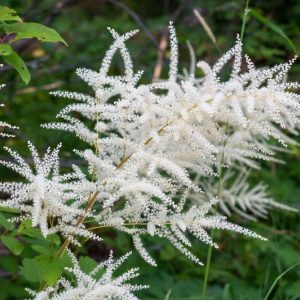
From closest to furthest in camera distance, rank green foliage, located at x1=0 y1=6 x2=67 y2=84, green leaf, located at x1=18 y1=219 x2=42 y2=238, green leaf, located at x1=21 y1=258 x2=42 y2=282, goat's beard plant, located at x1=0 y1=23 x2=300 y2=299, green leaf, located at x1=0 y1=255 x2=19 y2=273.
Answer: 1. goat's beard plant, located at x1=0 y1=23 x2=300 y2=299
2. green foliage, located at x1=0 y1=6 x2=67 y2=84
3. green leaf, located at x1=18 y1=219 x2=42 y2=238
4. green leaf, located at x1=21 y1=258 x2=42 y2=282
5. green leaf, located at x1=0 y1=255 x2=19 y2=273

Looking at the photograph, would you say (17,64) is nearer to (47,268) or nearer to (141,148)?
(141,148)

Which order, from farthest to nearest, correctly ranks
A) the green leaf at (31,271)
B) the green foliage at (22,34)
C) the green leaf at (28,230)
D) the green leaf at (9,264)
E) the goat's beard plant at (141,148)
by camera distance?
the green leaf at (9,264) → the green leaf at (31,271) → the green leaf at (28,230) → the green foliage at (22,34) → the goat's beard plant at (141,148)

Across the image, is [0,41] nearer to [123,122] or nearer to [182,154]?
[123,122]

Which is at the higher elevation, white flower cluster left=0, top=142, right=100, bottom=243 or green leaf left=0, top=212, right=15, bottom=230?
white flower cluster left=0, top=142, right=100, bottom=243

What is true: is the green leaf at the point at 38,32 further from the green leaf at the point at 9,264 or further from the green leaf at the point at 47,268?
the green leaf at the point at 9,264

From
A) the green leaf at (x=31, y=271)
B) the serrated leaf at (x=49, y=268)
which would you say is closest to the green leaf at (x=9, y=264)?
the green leaf at (x=31, y=271)

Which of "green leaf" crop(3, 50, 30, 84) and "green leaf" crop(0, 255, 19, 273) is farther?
"green leaf" crop(0, 255, 19, 273)

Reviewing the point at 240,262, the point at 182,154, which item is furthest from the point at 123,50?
the point at 240,262

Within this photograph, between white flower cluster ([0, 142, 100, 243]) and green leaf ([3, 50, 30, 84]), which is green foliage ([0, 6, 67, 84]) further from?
white flower cluster ([0, 142, 100, 243])

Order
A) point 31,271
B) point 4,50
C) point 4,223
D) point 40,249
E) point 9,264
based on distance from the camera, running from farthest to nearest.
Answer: point 9,264 < point 31,271 < point 40,249 < point 4,223 < point 4,50

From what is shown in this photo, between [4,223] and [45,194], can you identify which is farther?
[4,223]

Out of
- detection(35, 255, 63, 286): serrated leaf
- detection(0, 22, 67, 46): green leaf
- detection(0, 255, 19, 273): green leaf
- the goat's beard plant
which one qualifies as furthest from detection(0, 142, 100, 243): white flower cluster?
detection(0, 255, 19, 273): green leaf

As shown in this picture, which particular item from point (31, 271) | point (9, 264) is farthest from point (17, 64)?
point (9, 264)

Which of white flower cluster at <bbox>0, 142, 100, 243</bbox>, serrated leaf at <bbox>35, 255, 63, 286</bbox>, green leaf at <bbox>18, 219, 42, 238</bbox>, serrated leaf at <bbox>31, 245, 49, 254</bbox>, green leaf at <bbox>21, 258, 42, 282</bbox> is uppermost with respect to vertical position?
white flower cluster at <bbox>0, 142, 100, 243</bbox>
